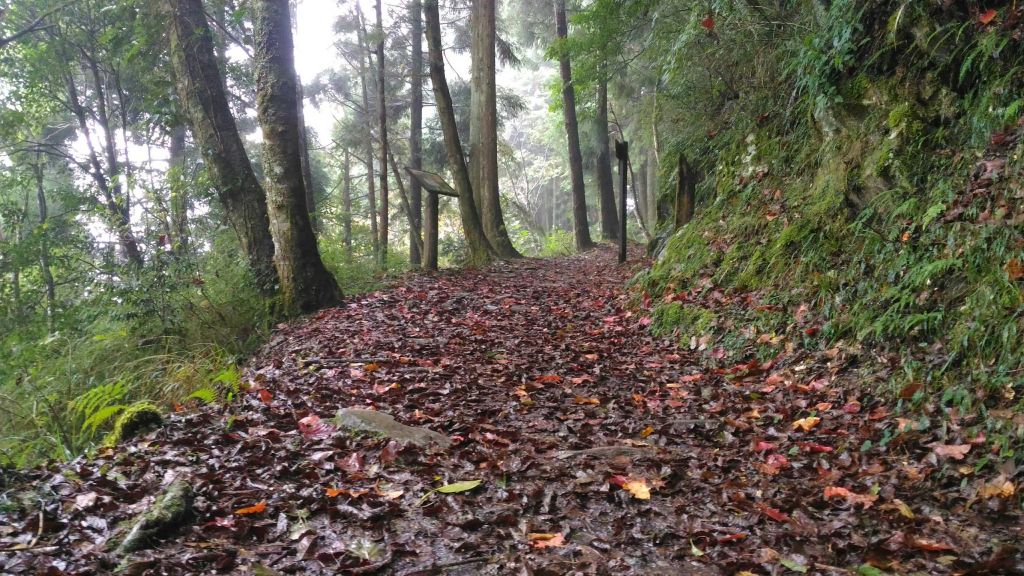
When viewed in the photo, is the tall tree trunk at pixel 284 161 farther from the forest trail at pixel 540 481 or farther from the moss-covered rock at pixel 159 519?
the moss-covered rock at pixel 159 519

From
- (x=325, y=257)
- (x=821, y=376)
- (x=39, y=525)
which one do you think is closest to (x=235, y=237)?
(x=325, y=257)

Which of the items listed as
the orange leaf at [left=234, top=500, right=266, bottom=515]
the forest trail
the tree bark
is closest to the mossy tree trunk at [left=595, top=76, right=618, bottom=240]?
the tree bark

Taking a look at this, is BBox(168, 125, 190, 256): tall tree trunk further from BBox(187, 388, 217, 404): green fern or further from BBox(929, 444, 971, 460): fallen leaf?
BBox(929, 444, 971, 460): fallen leaf

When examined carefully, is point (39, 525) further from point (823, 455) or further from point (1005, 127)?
point (1005, 127)

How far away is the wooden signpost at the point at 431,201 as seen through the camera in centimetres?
1005

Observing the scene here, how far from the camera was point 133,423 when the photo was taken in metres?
3.54

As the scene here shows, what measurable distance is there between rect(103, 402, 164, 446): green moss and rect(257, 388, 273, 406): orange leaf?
0.66m

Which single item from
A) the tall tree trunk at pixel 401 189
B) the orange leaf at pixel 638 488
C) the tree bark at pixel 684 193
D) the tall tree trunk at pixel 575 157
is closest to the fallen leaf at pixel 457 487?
the orange leaf at pixel 638 488

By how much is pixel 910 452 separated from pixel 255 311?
266 inches

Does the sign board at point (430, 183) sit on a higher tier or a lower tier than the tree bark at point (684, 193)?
higher

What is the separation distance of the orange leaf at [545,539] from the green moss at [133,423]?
2550 mm

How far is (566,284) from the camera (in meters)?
10.0

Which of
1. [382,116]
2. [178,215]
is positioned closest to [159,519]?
[178,215]

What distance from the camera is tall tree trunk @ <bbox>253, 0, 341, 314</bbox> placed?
6836mm
